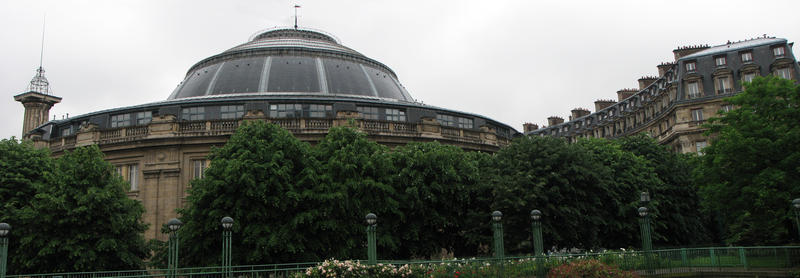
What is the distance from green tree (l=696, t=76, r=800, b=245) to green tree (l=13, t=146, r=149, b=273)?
33.1m

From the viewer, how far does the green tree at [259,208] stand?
105 ft

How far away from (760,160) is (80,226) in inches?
1464

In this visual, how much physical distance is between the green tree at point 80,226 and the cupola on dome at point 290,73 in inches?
896

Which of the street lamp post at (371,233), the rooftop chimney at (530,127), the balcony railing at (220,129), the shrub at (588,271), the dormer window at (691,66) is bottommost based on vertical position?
the shrub at (588,271)

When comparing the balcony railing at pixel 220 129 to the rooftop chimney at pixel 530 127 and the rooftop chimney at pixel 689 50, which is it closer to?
the rooftop chimney at pixel 689 50

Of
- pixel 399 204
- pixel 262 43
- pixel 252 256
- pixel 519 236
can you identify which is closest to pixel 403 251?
pixel 399 204

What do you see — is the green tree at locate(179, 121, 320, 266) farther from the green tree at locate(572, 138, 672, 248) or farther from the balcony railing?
the green tree at locate(572, 138, 672, 248)

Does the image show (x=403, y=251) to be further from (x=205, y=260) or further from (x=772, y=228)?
(x=772, y=228)

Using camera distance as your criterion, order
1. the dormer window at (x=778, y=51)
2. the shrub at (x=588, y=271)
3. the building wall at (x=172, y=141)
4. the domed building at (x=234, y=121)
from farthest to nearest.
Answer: the dormer window at (x=778, y=51) < the domed building at (x=234, y=121) < the building wall at (x=172, y=141) < the shrub at (x=588, y=271)

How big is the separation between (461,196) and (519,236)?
12.7 ft

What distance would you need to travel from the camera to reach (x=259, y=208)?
3272 cm

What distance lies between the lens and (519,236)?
117 feet

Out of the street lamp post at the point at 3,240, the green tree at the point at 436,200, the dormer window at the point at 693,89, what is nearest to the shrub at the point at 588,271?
the green tree at the point at 436,200

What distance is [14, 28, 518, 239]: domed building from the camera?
45.7 m
